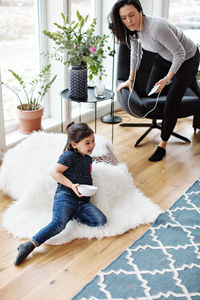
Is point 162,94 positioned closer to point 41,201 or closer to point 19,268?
point 41,201

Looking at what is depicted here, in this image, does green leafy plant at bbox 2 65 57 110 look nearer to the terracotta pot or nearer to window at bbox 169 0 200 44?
the terracotta pot

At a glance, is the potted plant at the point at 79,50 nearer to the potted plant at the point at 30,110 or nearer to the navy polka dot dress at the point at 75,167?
the potted plant at the point at 30,110

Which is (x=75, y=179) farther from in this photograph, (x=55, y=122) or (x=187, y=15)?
(x=187, y=15)

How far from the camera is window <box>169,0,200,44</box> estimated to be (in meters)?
4.14

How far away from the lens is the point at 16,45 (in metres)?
3.24

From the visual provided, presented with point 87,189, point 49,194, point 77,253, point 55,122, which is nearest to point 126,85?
point 55,122

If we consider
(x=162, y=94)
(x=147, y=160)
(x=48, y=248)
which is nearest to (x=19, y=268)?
(x=48, y=248)

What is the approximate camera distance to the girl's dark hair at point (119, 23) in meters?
2.62

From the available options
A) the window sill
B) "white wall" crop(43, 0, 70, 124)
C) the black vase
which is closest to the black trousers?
the black vase

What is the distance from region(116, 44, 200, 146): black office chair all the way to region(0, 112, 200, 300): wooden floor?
16.3 inches

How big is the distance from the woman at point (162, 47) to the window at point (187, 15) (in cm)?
125

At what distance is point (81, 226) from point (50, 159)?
56cm

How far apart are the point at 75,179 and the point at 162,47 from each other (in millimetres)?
1292

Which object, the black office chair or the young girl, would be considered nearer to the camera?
the young girl
